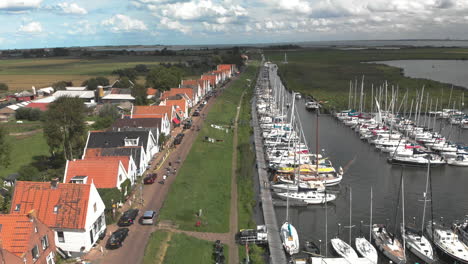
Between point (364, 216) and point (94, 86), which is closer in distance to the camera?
point (364, 216)

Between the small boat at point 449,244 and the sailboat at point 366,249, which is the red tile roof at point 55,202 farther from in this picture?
the small boat at point 449,244

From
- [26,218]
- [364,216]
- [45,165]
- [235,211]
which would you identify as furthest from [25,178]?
[364,216]

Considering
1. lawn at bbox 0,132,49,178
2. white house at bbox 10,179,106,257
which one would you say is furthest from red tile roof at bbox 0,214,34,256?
lawn at bbox 0,132,49,178

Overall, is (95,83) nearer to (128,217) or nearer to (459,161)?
(128,217)

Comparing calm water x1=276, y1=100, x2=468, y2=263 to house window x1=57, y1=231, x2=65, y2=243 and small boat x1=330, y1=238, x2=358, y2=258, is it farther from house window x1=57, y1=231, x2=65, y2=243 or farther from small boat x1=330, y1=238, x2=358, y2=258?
house window x1=57, y1=231, x2=65, y2=243

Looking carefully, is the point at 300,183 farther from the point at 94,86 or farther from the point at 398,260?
the point at 94,86

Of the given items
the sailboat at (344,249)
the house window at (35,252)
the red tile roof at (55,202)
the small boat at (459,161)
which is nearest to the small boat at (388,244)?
the sailboat at (344,249)

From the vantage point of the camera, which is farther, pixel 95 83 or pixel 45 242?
pixel 95 83

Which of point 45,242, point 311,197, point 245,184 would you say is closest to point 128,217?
point 45,242
